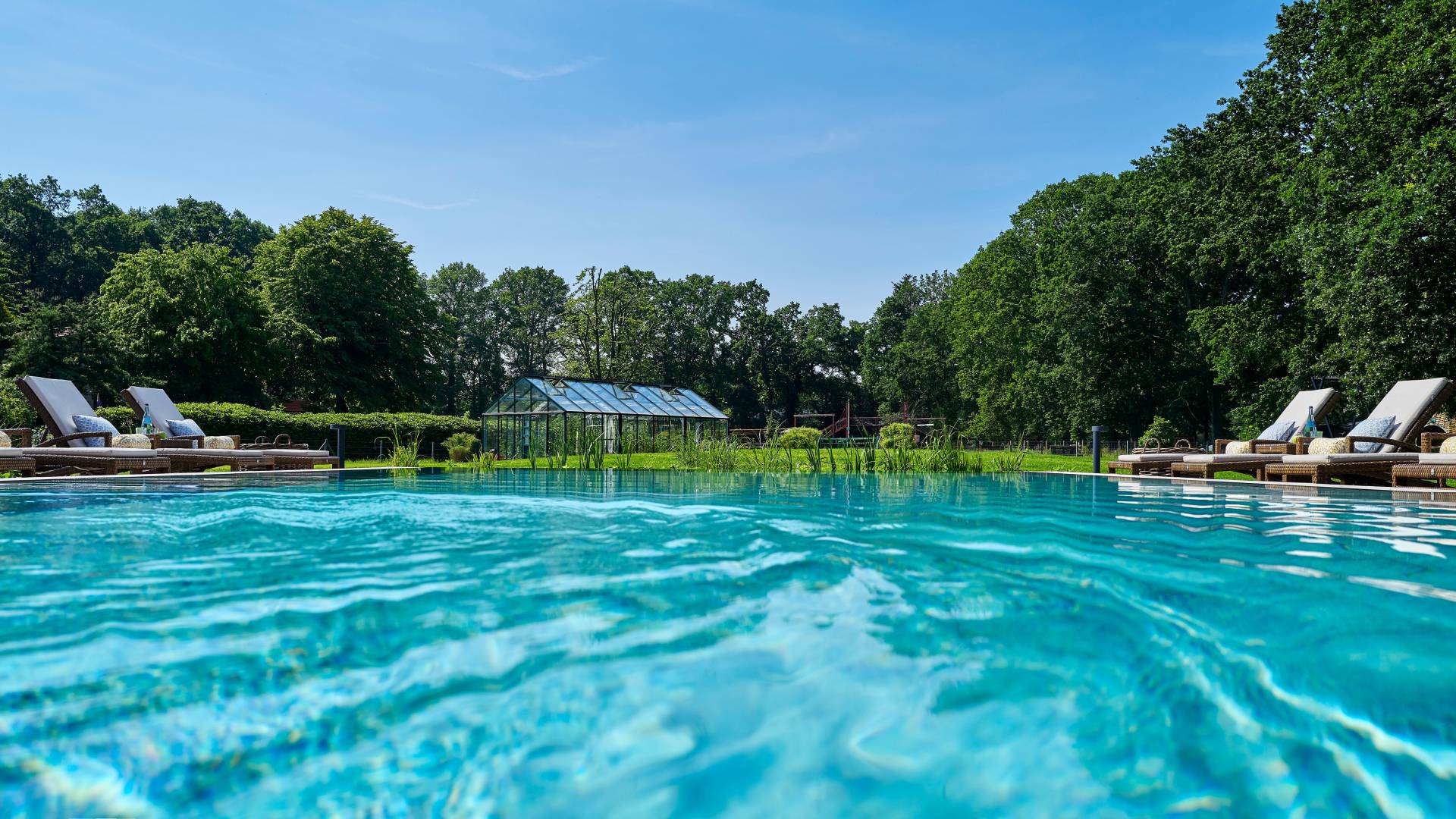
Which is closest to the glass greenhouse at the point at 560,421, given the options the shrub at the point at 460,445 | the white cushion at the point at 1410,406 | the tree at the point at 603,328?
the shrub at the point at 460,445

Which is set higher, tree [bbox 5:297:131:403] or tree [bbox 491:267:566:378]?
tree [bbox 491:267:566:378]

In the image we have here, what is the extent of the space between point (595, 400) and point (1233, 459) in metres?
17.8

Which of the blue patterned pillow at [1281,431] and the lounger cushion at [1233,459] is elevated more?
the blue patterned pillow at [1281,431]

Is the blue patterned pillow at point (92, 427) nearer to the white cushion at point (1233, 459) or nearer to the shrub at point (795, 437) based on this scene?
the shrub at point (795, 437)

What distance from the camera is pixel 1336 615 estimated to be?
2.67m

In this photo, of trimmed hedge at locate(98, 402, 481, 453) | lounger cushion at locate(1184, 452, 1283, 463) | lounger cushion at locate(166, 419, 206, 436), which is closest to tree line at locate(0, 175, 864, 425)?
trimmed hedge at locate(98, 402, 481, 453)

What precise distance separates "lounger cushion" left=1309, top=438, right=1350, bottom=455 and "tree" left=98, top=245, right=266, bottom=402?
30049mm

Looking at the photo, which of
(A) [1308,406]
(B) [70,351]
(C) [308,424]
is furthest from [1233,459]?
(B) [70,351]

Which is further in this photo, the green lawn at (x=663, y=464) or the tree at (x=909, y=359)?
the tree at (x=909, y=359)

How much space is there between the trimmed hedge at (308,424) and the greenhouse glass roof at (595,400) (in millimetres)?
1727

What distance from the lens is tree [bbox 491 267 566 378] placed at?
48750 mm

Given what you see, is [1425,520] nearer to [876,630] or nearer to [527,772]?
[876,630]

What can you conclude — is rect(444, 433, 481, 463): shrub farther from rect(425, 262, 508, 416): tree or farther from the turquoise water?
rect(425, 262, 508, 416): tree

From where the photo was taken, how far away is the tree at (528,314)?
48.8 m
